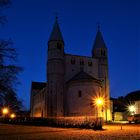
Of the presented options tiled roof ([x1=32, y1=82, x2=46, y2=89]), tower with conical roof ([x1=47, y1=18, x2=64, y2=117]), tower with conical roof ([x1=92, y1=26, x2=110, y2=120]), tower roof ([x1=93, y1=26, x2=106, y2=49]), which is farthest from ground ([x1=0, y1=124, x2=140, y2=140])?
tiled roof ([x1=32, y1=82, x2=46, y2=89])

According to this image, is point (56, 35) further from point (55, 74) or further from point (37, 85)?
point (37, 85)

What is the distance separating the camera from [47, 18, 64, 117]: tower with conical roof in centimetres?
6341

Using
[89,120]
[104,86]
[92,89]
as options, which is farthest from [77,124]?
[104,86]

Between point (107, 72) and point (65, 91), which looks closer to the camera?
point (65, 91)

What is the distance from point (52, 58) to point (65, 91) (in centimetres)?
944

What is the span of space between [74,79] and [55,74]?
5.84 meters

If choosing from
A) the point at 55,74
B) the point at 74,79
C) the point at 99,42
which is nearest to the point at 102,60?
the point at 99,42

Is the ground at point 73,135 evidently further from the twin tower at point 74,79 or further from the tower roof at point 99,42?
the tower roof at point 99,42

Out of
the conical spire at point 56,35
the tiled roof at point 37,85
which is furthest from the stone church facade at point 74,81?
the tiled roof at point 37,85

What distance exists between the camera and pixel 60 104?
208 feet

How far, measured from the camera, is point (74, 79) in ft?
203

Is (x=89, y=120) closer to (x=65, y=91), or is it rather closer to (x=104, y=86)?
(x=65, y=91)

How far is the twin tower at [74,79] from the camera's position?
5978 cm

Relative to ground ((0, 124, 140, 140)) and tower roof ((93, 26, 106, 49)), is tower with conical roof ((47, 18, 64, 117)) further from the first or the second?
ground ((0, 124, 140, 140))
